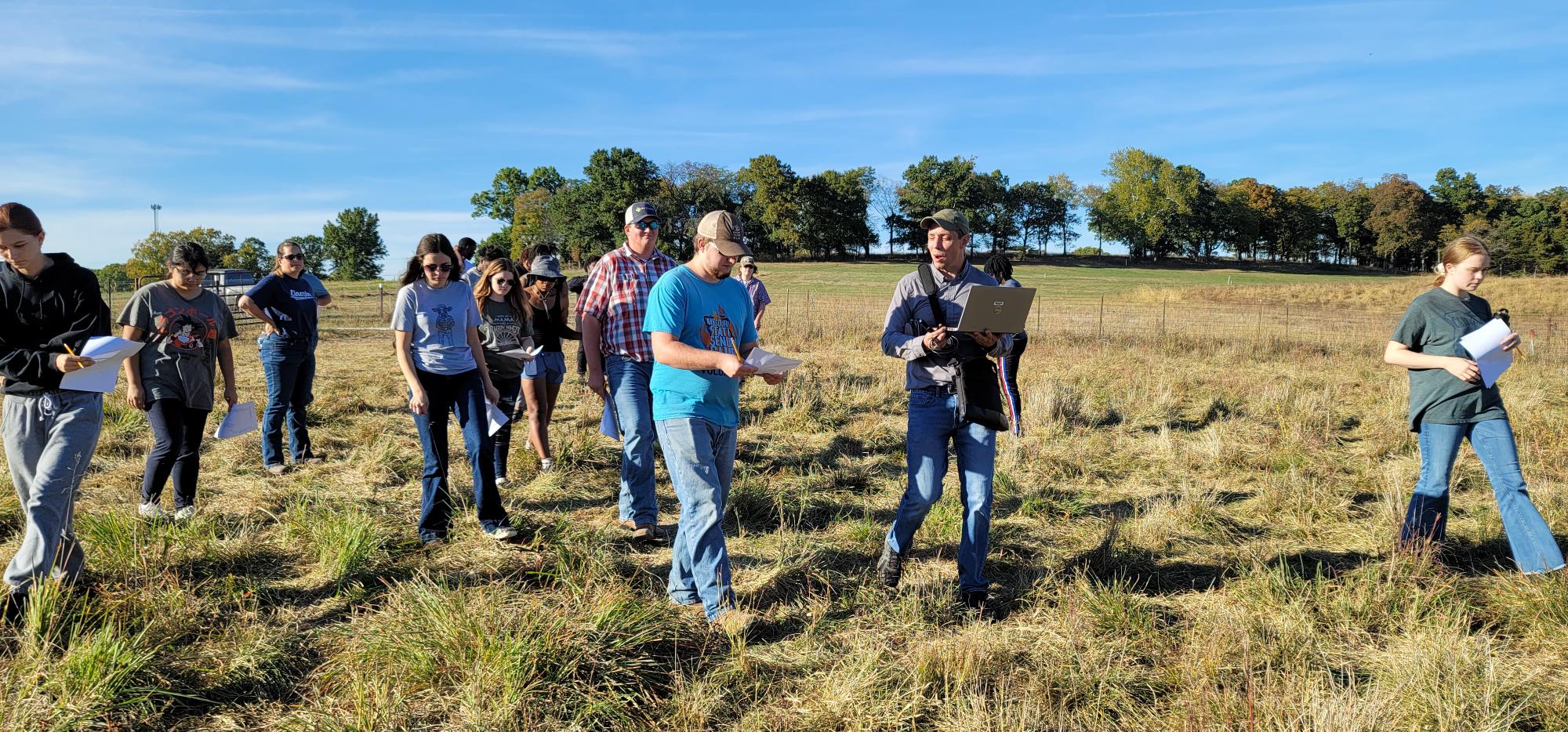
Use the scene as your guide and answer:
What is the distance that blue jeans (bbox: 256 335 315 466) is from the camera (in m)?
6.26

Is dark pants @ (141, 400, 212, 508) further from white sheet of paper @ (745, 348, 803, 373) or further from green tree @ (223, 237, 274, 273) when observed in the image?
green tree @ (223, 237, 274, 273)

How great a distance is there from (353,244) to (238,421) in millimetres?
94532

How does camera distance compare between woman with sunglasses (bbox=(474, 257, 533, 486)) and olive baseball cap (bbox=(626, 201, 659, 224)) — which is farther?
woman with sunglasses (bbox=(474, 257, 533, 486))

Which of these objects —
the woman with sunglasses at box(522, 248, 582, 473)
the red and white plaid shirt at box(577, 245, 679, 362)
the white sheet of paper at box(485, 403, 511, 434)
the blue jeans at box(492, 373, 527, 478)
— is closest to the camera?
the red and white plaid shirt at box(577, 245, 679, 362)

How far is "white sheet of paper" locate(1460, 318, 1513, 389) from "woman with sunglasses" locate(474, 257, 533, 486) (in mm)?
5256

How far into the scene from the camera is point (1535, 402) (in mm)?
8945

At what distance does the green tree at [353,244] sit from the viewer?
8812 centimetres

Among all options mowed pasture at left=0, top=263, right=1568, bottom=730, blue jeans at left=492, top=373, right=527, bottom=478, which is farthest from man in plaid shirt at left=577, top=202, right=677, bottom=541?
blue jeans at left=492, top=373, right=527, bottom=478

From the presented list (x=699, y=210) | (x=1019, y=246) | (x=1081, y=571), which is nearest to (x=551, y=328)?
(x=1081, y=571)

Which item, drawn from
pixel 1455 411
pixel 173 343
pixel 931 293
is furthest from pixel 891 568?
pixel 173 343

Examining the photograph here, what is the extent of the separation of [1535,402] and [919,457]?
8.84 meters

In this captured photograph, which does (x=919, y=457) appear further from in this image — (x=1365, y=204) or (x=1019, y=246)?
(x=1365, y=204)

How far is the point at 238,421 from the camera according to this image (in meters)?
5.24

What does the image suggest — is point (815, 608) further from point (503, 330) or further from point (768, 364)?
point (503, 330)
